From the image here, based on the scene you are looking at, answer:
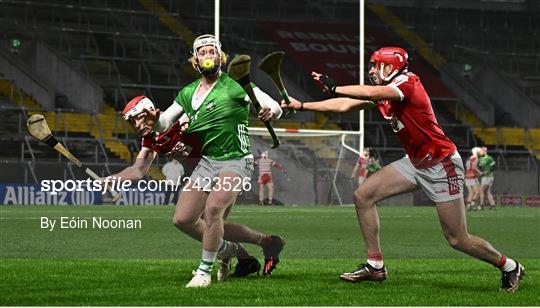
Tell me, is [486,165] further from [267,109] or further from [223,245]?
[267,109]

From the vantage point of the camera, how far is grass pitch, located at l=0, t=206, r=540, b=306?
26.8ft

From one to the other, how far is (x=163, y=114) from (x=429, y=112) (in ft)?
6.73

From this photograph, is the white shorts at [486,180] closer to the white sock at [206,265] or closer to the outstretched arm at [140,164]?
the outstretched arm at [140,164]

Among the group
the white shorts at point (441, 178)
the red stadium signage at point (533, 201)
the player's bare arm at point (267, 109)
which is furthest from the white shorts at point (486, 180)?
the player's bare arm at point (267, 109)

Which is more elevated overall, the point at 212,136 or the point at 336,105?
the point at 336,105

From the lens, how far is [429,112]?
912cm

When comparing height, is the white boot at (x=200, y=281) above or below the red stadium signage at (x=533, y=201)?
above

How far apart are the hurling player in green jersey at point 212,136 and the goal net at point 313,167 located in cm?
2005

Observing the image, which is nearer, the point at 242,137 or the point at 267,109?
the point at 267,109

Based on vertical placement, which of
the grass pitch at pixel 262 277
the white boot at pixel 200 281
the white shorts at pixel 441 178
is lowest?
the grass pitch at pixel 262 277

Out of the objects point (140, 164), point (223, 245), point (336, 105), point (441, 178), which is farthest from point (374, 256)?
point (140, 164)

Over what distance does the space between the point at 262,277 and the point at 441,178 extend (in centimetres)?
177

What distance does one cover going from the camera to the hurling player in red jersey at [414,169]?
892 cm

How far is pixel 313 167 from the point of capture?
98.0ft
